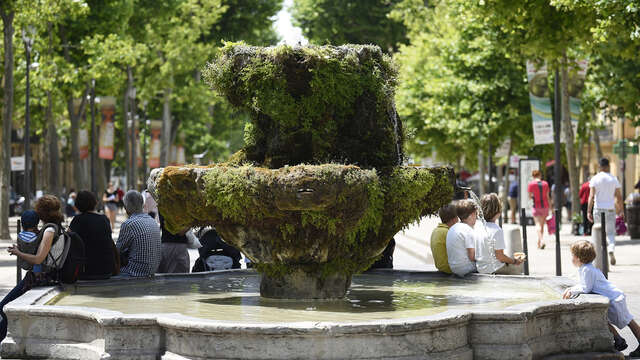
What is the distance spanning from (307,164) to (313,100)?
656 mm

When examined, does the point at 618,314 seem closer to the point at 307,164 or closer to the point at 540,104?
the point at 307,164

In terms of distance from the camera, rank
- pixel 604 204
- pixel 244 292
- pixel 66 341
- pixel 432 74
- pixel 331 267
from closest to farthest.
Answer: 1. pixel 66 341
2. pixel 331 267
3. pixel 244 292
4. pixel 604 204
5. pixel 432 74

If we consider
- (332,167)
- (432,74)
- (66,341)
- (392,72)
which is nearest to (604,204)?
(392,72)

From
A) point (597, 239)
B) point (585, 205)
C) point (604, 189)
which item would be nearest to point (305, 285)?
point (597, 239)

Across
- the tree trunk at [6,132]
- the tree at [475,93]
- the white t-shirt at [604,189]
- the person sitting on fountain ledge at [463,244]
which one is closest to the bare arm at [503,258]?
the person sitting on fountain ledge at [463,244]

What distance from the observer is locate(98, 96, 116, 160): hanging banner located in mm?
46688

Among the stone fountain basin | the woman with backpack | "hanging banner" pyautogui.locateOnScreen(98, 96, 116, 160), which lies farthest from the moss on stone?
"hanging banner" pyautogui.locateOnScreen(98, 96, 116, 160)

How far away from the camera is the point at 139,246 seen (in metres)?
12.6

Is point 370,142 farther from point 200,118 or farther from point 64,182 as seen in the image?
point 64,182

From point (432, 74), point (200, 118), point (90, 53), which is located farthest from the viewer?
point (200, 118)

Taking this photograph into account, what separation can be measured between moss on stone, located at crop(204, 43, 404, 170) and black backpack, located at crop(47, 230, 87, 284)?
1882 mm

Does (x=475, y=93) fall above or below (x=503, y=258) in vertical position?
above

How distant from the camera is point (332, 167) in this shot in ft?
31.2

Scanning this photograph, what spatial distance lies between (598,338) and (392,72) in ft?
10.6
